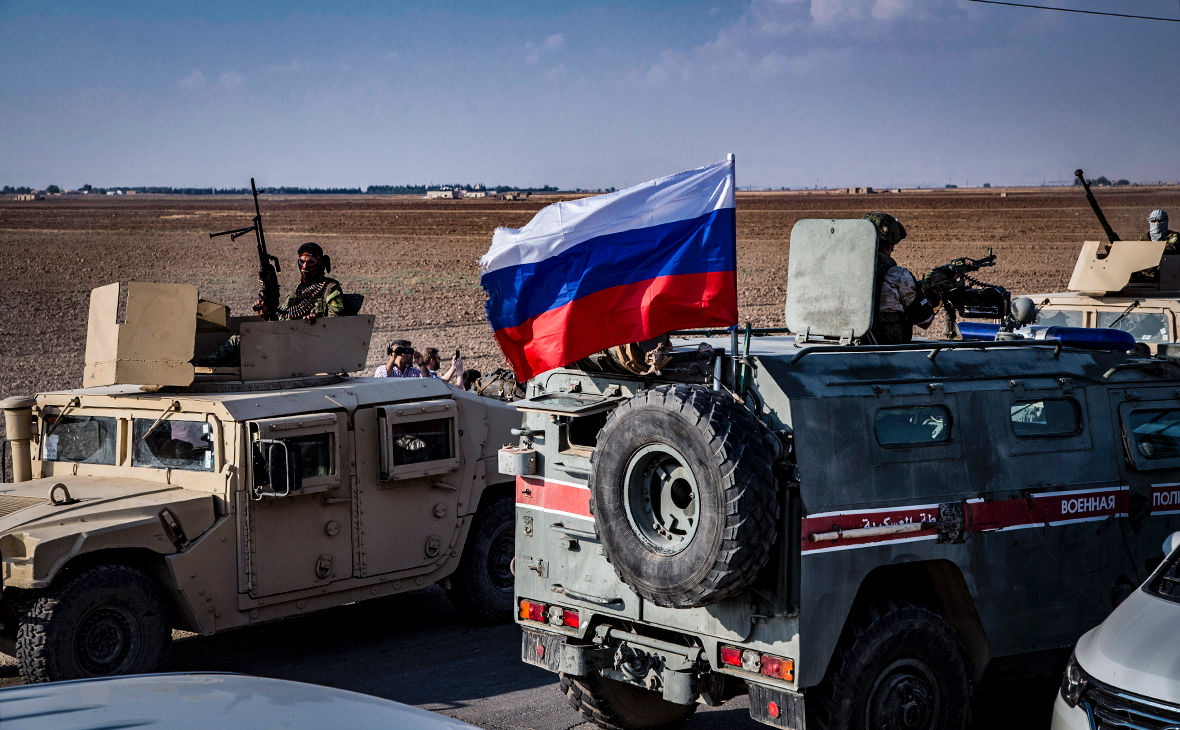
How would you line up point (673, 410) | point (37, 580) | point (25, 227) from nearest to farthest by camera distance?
point (673, 410)
point (37, 580)
point (25, 227)

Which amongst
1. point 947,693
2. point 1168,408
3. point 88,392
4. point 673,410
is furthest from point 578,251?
point 88,392

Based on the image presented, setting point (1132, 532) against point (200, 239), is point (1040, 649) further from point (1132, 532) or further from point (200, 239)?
point (200, 239)

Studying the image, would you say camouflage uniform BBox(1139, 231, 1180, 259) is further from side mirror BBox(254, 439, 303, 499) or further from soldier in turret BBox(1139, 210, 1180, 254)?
side mirror BBox(254, 439, 303, 499)

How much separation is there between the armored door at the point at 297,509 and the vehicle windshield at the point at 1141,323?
8.16m

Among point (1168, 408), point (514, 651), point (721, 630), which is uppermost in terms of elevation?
point (1168, 408)

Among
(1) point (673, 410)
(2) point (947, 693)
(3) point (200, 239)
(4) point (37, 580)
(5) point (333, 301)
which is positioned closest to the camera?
(1) point (673, 410)

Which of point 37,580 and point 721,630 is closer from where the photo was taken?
point 721,630

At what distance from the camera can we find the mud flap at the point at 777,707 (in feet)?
18.7

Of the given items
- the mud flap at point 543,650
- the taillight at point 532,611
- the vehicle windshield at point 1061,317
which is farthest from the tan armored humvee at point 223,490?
the vehicle windshield at point 1061,317

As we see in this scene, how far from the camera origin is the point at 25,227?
8006cm

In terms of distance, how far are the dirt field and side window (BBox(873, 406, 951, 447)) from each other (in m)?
16.5

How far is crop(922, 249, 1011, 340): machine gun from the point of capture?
878 cm

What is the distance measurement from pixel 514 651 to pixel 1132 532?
4.33 m

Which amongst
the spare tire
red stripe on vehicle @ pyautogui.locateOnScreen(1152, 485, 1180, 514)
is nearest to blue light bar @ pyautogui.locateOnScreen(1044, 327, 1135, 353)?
red stripe on vehicle @ pyautogui.locateOnScreen(1152, 485, 1180, 514)
